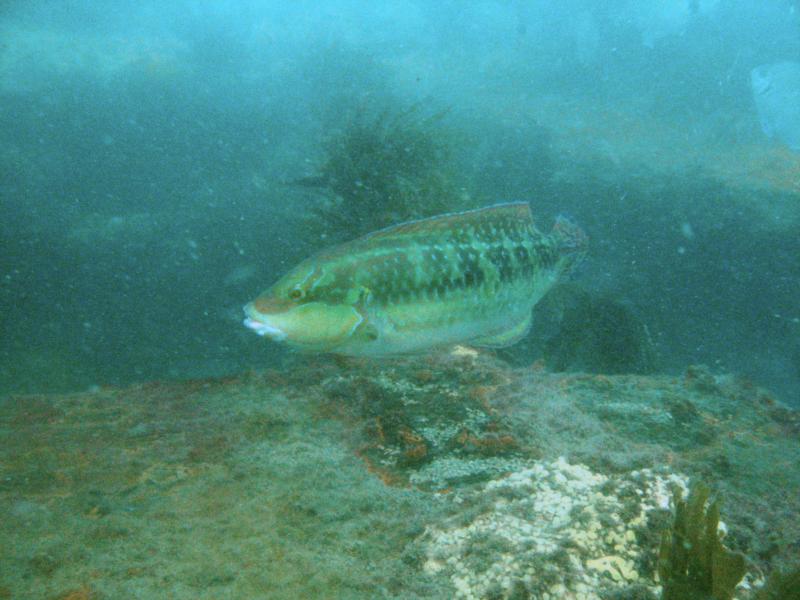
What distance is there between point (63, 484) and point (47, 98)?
2244 centimetres

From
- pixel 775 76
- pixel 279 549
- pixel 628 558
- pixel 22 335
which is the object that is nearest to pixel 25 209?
pixel 22 335

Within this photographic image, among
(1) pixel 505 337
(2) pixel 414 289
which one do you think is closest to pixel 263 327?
(2) pixel 414 289

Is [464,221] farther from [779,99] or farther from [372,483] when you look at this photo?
[779,99]

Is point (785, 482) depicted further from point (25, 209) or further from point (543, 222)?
point (25, 209)

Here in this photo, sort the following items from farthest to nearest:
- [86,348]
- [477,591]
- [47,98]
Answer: [47,98]
[86,348]
[477,591]

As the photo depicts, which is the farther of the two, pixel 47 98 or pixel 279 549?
pixel 47 98

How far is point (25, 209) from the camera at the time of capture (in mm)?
15227

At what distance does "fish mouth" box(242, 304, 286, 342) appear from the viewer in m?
2.82

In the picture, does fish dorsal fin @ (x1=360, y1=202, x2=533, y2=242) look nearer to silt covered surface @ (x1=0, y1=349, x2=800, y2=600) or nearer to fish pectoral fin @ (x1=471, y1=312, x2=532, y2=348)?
fish pectoral fin @ (x1=471, y1=312, x2=532, y2=348)

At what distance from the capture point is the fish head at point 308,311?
2.86 meters

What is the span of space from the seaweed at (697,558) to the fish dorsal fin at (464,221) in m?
1.96

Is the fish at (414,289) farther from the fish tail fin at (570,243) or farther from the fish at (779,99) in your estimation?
the fish at (779,99)

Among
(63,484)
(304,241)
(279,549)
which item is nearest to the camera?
(279,549)

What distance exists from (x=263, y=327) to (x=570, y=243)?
2388 mm
